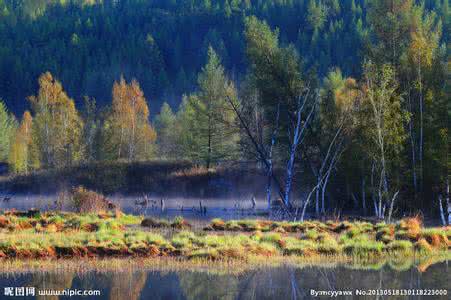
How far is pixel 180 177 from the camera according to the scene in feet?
224

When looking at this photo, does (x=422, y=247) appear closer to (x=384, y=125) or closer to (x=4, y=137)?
(x=384, y=125)

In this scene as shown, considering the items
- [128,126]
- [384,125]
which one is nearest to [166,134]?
[128,126]

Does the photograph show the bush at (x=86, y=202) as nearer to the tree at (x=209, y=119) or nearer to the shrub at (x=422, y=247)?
the tree at (x=209, y=119)

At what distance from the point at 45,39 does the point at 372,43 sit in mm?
148677

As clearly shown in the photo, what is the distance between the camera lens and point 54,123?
79500mm

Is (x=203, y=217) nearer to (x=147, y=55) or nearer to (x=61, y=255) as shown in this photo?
(x=61, y=255)

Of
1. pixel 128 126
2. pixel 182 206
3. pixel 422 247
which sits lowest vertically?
pixel 422 247

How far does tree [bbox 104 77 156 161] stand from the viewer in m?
75.2

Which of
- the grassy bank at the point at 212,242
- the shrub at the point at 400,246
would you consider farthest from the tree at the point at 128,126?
the shrub at the point at 400,246

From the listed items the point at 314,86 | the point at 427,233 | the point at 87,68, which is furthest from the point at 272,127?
the point at 87,68

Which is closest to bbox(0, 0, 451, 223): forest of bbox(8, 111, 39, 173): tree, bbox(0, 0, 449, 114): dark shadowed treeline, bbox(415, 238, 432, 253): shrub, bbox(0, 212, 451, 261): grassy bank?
bbox(8, 111, 39, 173): tree

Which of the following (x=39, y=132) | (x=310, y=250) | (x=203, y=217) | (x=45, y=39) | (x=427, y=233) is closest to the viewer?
(x=310, y=250)

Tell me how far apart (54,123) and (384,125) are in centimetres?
4700

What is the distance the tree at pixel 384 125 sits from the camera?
139 feet
